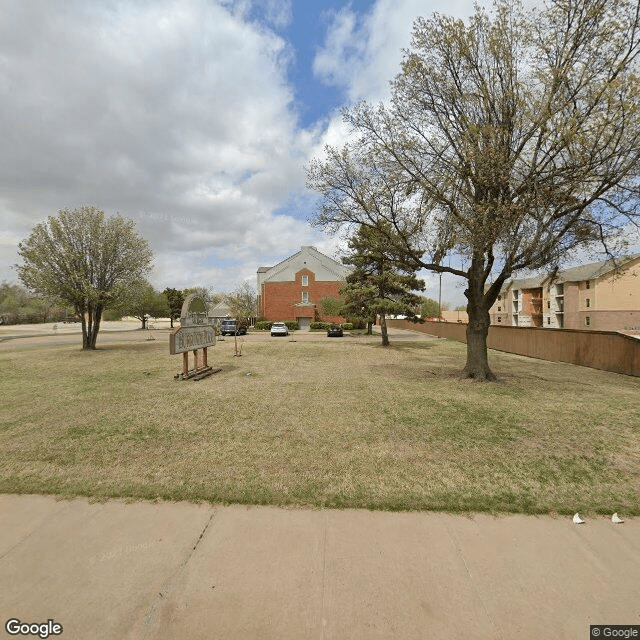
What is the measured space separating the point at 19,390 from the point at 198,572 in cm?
956

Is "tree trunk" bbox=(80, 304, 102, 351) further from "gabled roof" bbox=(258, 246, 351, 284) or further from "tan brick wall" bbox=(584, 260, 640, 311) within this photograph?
"tan brick wall" bbox=(584, 260, 640, 311)

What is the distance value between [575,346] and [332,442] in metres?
14.8

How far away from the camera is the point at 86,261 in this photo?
65.3 ft

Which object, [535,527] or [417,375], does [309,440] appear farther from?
[417,375]

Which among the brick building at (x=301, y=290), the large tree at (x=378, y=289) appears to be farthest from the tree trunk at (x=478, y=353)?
the brick building at (x=301, y=290)

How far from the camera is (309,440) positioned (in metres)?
5.74

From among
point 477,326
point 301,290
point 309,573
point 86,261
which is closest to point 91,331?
point 86,261

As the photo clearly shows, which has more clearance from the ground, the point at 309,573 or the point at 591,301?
the point at 591,301

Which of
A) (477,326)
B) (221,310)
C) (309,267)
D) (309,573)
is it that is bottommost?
(309,573)

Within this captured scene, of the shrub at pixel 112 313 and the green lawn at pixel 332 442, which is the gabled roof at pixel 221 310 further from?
the green lawn at pixel 332 442

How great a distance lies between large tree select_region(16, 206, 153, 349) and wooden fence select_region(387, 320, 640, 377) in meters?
22.0

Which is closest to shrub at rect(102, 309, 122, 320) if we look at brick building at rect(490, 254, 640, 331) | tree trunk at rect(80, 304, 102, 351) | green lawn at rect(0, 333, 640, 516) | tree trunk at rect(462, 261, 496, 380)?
tree trunk at rect(80, 304, 102, 351)

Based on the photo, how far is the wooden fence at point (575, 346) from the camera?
1295cm

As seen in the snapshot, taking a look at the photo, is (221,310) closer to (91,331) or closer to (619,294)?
(91,331)
